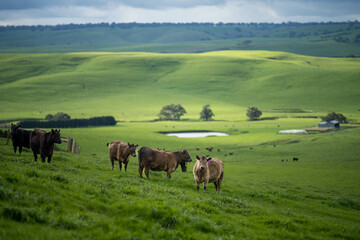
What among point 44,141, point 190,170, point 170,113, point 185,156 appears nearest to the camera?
point 44,141

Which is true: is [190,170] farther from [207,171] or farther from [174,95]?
[174,95]

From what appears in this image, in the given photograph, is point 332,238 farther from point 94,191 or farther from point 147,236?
point 94,191

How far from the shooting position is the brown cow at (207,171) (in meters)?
18.9

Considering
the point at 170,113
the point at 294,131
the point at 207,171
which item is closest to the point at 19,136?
the point at 207,171

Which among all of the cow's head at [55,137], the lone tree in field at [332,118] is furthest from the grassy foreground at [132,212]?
the lone tree in field at [332,118]

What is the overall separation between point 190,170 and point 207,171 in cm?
2514

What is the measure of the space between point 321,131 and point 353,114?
4922cm

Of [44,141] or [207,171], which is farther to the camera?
[44,141]

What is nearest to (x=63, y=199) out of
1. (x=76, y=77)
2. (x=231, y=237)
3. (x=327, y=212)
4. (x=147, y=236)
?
(x=147, y=236)

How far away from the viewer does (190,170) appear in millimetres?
44438

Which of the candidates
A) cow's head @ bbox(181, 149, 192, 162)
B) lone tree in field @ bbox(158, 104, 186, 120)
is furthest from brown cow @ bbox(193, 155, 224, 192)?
lone tree in field @ bbox(158, 104, 186, 120)

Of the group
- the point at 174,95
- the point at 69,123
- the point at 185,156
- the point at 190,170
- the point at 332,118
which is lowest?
the point at 190,170

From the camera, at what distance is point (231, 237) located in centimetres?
1201

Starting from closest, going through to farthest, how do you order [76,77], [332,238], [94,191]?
[94,191] → [332,238] → [76,77]
